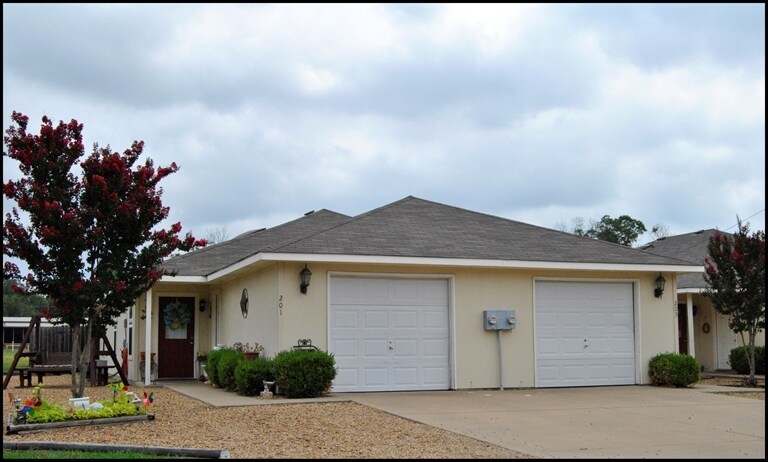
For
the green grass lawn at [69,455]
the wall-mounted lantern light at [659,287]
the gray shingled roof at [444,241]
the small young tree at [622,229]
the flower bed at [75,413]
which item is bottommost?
the green grass lawn at [69,455]

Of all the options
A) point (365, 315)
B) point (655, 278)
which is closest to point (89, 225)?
point (365, 315)

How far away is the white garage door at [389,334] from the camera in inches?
588

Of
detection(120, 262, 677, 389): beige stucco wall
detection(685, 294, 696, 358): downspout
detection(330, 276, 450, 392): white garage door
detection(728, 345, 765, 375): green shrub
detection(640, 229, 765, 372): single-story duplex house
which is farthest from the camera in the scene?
detection(640, 229, 765, 372): single-story duplex house

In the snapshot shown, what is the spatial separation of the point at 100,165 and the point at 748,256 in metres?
13.6

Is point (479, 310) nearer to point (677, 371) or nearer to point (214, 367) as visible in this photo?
point (677, 371)

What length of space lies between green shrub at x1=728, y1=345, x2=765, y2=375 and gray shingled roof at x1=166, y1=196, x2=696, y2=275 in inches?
231

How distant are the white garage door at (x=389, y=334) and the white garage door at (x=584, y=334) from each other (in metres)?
2.15

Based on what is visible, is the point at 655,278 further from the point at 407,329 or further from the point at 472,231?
the point at 407,329

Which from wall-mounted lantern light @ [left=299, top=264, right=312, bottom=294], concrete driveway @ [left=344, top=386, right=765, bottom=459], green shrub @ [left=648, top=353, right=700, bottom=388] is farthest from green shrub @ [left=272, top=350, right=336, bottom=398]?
green shrub @ [left=648, top=353, right=700, bottom=388]

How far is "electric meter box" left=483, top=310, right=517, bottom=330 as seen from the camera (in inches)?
616

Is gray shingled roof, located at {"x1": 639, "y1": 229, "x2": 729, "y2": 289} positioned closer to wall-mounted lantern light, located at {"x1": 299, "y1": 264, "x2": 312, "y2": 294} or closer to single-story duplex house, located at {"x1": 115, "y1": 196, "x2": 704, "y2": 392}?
single-story duplex house, located at {"x1": 115, "y1": 196, "x2": 704, "y2": 392}

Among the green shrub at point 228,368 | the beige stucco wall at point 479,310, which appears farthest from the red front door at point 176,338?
the beige stucco wall at point 479,310

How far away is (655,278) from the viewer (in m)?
17.0

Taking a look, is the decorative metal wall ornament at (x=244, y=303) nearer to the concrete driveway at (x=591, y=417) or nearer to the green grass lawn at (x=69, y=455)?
the concrete driveway at (x=591, y=417)
